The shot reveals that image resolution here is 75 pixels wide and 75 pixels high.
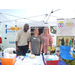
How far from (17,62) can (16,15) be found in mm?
1060

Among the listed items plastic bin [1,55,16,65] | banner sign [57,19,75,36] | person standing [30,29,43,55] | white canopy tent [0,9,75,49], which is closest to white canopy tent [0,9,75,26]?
white canopy tent [0,9,75,49]

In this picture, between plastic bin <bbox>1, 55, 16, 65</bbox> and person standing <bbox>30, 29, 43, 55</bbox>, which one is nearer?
plastic bin <bbox>1, 55, 16, 65</bbox>

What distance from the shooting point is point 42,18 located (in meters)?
1.24

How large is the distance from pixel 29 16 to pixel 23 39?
22.4 inches

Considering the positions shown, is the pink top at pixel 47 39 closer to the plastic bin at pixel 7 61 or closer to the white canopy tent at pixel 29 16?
the white canopy tent at pixel 29 16

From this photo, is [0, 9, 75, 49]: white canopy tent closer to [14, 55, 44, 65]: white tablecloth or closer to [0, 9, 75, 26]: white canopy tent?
[0, 9, 75, 26]: white canopy tent

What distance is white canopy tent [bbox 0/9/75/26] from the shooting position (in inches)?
41.8

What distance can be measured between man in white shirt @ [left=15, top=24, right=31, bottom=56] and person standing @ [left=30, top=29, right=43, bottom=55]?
0.38 feet

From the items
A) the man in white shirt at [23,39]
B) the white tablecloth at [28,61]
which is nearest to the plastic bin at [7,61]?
the white tablecloth at [28,61]

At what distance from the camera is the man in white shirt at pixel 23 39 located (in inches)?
41.3

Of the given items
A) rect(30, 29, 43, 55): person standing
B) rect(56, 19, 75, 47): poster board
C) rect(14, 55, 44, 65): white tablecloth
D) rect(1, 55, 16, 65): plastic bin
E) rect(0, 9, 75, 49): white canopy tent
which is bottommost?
rect(14, 55, 44, 65): white tablecloth

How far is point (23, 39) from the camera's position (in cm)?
108

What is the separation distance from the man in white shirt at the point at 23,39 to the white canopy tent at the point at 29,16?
0.18m
